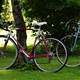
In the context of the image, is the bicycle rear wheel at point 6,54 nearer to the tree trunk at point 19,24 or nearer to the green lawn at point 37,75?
the green lawn at point 37,75

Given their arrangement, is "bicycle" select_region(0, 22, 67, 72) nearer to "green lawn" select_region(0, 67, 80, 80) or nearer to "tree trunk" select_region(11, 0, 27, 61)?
"green lawn" select_region(0, 67, 80, 80)

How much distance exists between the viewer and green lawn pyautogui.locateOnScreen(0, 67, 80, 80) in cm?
595

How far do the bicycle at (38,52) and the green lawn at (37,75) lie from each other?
0.17 metres

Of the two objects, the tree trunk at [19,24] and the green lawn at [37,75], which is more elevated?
the tree trunk at [19,24]

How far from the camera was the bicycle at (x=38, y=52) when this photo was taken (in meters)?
6.47

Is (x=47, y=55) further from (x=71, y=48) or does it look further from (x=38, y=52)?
(x=71, y=48)

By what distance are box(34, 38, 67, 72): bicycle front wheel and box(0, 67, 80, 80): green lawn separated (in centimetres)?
15

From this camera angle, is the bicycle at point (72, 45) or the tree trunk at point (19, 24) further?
the bicycle at point (72, 45)

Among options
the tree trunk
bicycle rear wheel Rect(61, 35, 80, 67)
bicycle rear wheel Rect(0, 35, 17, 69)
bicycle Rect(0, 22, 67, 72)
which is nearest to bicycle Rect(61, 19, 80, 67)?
bicycle rear wheel Rect(61, 35, 80, 67)

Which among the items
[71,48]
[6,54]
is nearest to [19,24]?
[6,54]

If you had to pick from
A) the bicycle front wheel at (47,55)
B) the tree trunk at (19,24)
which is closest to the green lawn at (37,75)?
the bicycle front wheel at (47,55)

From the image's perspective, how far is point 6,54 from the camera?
689cm

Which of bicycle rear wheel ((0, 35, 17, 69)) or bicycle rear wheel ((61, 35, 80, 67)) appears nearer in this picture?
bicycle rear wheel ((0, 35, 17, 69))

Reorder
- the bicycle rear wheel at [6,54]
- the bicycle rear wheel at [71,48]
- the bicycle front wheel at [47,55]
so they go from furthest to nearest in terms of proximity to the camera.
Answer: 1. the bicycle rear wheel at [71,48]
2. the bicycle rear wheel at [6,54]
3. the bicycle front wheel at [47,55]
